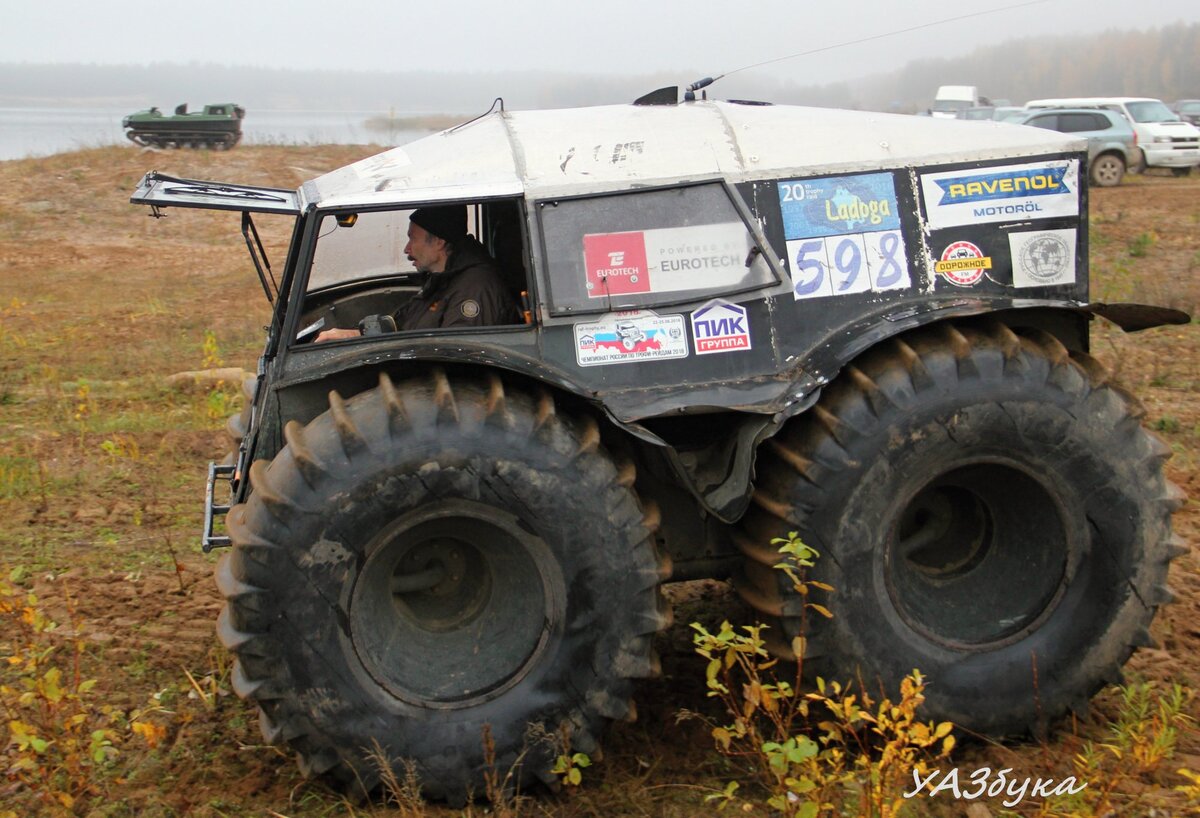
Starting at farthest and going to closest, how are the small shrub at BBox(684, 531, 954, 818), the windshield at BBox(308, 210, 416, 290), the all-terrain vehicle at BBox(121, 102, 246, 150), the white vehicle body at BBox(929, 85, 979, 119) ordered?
the white vehicle body at BBox(929, 85, 979, 119), the all-terrain vehicle at BBox(121, 102, 246, 150), the windshield at BBox(308, 210, 416, 290), the small shrub at BBox(684, 531, 954, 818)

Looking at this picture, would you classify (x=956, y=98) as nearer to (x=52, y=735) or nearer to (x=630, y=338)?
(x=630, y=338)

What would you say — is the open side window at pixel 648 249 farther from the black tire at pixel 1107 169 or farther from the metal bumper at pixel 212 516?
the black tire at pixel 1107 169

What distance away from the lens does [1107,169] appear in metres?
22.6

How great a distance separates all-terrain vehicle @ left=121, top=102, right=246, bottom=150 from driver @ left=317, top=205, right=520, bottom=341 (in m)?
28.5

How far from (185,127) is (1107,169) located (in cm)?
2244

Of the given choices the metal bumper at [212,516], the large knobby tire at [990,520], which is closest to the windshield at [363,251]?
the metal bumper at [212,516]

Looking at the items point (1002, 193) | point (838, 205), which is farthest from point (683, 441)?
point (1002, 193)

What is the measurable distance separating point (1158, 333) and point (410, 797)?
346 inches

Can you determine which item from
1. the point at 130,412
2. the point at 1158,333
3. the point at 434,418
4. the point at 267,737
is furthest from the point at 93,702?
the point at 1158,333

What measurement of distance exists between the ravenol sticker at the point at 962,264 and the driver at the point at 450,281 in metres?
1.67

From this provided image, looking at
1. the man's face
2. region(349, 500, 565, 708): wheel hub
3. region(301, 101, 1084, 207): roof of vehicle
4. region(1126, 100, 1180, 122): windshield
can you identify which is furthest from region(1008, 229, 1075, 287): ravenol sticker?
region(1126, 100, 1180, 122): windshield

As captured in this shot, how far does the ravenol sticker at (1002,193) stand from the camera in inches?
176

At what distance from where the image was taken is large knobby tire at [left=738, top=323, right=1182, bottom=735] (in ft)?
13.9

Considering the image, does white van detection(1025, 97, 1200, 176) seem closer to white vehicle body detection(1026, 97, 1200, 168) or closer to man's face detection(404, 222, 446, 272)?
white vehicle body detection(1026, 97, 1200, 168)
